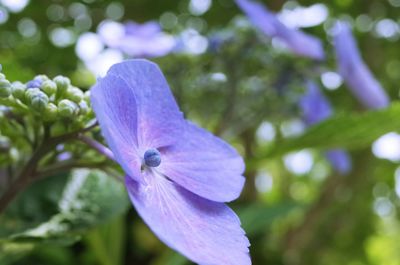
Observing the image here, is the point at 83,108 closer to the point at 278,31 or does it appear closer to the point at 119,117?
the point at 119,117

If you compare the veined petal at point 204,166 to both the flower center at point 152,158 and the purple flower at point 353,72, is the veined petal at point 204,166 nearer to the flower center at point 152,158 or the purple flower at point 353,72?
the flower center at point 152,158

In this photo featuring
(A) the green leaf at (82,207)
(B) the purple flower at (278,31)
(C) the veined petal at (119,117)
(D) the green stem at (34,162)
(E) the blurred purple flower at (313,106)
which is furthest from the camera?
(E) the blurred purple flower at (313,106)

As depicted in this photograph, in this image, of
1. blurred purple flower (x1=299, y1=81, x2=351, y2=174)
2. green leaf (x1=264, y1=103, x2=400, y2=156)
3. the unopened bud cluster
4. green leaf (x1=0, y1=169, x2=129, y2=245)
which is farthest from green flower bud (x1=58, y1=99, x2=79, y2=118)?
blurred purple flower (x1=299, y1=81, x2=351, y2=174)

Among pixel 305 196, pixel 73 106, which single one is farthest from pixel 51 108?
pixel 305 196

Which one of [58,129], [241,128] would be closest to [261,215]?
[241,128]

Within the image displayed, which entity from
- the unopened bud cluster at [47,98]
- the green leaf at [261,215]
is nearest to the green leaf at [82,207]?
the unopened bud cluster at [47,98]

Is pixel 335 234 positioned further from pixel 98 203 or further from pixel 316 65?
pixel 98 203
